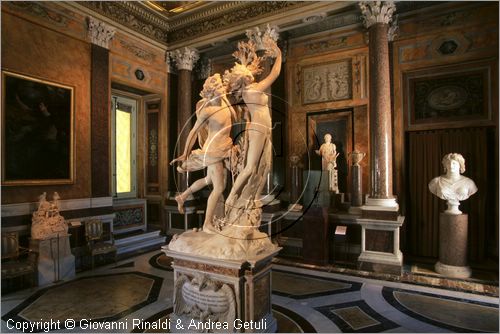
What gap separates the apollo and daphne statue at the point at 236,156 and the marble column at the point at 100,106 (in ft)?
14.6

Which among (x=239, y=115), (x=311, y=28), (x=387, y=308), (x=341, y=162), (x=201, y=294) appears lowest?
(x=387, y=308)

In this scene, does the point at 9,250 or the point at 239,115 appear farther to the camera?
the point at 9,250

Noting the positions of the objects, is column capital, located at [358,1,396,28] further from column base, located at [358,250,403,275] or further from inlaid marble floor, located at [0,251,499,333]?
inlaid marble floor, located at [0,251,499,333]

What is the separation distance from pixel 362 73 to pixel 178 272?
6.39m

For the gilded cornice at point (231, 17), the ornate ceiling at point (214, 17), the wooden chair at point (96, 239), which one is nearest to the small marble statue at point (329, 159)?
the ornate ceiling at point (214, 17)

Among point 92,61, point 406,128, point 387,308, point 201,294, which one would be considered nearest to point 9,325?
point 201,294

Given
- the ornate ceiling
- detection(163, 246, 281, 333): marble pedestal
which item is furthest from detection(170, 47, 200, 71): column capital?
detection(163, 246, 281, 333): marble pedestal

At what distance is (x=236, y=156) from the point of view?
3.52 metres

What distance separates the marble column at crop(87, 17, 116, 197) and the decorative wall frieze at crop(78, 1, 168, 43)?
1.13ft

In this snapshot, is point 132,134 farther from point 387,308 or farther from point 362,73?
point 387,308

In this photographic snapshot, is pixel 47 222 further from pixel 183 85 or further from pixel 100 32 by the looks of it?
pixel 183 85

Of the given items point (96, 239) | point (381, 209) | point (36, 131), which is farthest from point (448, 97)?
point (36, 131)

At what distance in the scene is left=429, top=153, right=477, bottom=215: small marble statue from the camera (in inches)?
216

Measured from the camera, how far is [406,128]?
6.93 metres
